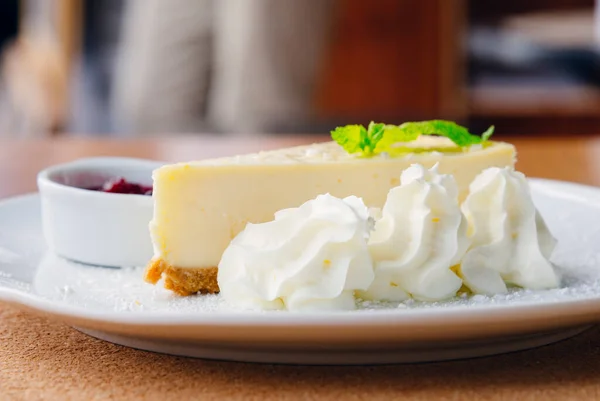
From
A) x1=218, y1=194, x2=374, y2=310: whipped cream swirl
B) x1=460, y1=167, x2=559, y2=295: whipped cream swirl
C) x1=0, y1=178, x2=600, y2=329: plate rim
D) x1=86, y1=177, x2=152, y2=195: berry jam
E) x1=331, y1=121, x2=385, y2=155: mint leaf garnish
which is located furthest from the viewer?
x1=86, y1=177, x2=152, y2=195: berry jam

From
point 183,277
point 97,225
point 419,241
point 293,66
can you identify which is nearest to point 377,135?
point 419,241

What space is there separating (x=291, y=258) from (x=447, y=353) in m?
0.24

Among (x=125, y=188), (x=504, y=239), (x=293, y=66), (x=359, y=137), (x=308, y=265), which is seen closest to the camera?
(x=308, y=265)

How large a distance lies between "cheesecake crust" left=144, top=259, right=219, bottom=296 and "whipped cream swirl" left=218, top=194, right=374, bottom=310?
100 mm

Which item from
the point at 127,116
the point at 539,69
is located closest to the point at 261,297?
the point at 127,116

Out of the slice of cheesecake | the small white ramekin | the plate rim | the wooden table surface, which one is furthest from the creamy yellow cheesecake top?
the plate rim

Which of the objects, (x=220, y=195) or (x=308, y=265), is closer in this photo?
(x=308, y=265)

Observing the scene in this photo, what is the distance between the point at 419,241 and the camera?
108 centimetres

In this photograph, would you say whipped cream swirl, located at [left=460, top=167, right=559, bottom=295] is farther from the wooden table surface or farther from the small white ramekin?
the small white ramekin

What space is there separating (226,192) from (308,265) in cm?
24

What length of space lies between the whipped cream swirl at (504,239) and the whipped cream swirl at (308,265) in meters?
0.15

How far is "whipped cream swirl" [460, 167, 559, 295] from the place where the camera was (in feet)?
3.61

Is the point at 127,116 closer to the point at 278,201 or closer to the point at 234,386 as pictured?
the point at 278,201

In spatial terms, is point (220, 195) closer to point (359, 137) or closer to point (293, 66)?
point (359, 137)
